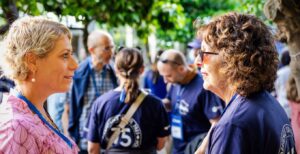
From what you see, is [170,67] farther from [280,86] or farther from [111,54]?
[280,86]

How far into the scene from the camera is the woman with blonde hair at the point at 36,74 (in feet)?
6.57

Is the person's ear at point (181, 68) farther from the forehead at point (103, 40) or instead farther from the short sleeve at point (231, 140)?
the short sleeve at point (231, 140)

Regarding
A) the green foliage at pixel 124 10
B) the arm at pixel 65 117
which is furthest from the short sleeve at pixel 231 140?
the arm at pixel 65 117

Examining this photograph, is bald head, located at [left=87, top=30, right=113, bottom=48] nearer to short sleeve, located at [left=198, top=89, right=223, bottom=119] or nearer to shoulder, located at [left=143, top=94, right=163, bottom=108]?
shoulder, located at [left=143, top=94, right=163, bottom=108]

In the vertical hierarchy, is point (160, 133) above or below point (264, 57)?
below

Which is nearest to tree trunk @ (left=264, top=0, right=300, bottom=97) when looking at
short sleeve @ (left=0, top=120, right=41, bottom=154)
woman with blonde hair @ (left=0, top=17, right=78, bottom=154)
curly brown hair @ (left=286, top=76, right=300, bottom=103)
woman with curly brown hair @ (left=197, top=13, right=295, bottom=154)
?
woman with curly brown hair @ (left=197, top=13, right=295, bottom=154)

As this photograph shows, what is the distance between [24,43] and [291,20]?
183 cm

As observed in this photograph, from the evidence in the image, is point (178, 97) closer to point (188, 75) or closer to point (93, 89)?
point (188, 75)

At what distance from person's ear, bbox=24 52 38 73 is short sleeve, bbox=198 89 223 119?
232 cm

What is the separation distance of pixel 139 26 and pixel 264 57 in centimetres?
333

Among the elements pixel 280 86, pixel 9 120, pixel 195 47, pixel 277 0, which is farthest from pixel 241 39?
pixel 280 86

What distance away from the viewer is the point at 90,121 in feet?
13.4

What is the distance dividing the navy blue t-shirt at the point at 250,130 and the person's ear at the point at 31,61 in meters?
0.87

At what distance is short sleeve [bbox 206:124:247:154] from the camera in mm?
2070
